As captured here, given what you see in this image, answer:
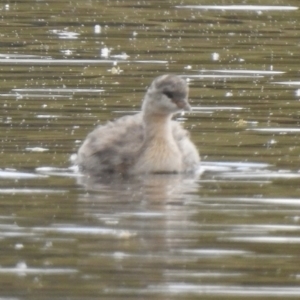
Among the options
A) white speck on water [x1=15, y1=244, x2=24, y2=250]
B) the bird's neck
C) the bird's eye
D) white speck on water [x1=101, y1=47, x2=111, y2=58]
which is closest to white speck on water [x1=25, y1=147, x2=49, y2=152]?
the bird's neck

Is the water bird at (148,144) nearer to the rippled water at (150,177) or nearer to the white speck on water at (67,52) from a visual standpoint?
the rippled water at (150,177)

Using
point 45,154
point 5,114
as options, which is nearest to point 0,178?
point 45,154

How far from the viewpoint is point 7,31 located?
23875mm

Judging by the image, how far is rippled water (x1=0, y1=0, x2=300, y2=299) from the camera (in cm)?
1019

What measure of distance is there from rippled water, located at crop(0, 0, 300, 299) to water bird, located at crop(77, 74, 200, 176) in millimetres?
216

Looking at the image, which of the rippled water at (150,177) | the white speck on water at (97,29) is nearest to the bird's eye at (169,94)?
the rippled water at (150,177)

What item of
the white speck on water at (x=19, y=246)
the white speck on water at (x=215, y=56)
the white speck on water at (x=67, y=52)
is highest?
the white speck on water at (x=67, y=52)

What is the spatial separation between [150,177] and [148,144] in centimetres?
53

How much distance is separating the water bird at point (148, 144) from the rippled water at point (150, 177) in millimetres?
216

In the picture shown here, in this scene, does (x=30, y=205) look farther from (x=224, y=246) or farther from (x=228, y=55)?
(x=228, y=55)

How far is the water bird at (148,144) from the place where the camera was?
14.6 meters

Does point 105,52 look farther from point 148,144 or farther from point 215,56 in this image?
point 148,144

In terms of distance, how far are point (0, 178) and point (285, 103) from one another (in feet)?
16.0

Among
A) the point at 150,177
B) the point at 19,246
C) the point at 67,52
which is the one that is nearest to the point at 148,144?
the point at 150,177
